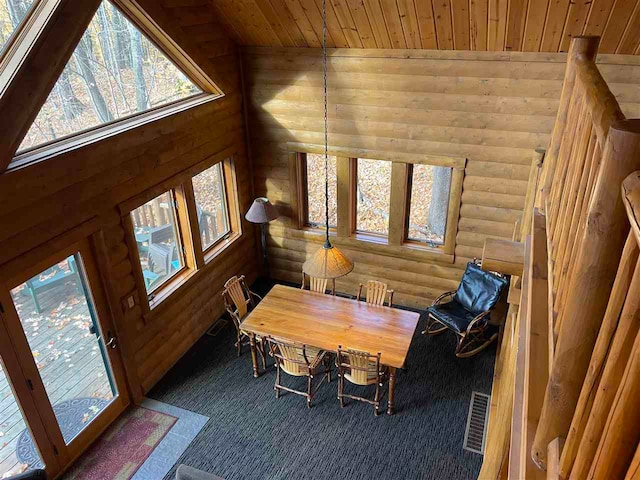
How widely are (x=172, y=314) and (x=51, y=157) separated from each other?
2.27 meters

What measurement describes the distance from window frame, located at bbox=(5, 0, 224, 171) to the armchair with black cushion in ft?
11.7

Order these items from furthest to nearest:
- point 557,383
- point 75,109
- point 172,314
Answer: point 172,314 < point 75,109 < point 557,383

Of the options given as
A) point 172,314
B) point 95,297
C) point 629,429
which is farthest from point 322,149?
point 629,429

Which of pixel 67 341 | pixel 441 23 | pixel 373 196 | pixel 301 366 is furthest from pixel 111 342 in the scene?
pixel 441 23

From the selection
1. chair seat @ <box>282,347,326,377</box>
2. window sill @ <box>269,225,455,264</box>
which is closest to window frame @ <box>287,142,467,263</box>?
window sill @ <box>269,225,455,264</box>

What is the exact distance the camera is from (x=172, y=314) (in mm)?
5234

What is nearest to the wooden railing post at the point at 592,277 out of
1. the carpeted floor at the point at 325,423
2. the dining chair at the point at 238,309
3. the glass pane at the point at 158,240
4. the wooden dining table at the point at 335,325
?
the wooden dining table at the point at 335,325

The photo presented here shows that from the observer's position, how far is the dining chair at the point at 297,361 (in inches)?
180

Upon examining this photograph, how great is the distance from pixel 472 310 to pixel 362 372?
171cm

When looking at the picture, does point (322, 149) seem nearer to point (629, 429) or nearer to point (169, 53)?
point (169, 53)

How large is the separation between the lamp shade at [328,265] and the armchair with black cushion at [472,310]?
1.88 meters

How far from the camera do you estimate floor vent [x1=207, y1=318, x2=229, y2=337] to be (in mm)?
5891

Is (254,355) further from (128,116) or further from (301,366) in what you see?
(128,116)

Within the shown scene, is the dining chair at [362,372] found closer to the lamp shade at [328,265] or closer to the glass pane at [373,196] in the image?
the lamp shade at [328,265]
